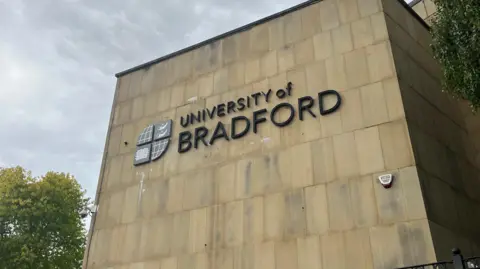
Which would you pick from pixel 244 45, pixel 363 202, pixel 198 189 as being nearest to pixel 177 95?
A: pixel 244 45

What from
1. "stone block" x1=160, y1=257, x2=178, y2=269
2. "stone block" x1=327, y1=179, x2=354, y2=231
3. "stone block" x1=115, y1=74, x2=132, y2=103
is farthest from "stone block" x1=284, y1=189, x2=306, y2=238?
"stone block" x1=115, y1=74, x2=132, y2=103

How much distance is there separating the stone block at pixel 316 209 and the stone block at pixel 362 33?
15.8 ft

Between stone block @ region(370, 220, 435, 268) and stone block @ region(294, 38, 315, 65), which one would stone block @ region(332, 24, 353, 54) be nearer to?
stone block @ region(294, 38, 315, 65)

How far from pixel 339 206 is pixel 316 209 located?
65 cm

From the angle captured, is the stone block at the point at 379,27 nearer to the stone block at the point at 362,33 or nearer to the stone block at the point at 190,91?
the stone block at the point at 362,33

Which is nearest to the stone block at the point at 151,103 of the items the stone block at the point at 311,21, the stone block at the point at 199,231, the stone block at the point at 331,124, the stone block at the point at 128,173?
the stone block at the point at 128,173

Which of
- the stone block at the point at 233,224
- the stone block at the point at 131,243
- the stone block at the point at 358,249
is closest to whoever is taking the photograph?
the stone block at the point at 358,249

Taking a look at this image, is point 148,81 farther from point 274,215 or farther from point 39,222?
point 39,222

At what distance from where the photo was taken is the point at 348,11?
14336 mm

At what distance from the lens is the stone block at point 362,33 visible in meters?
13.5

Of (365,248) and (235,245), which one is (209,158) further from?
(365,248)

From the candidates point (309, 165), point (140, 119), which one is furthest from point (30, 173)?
point (309, 165)

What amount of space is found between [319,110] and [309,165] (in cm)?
183

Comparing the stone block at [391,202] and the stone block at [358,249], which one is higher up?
the stone block at [391,202]
